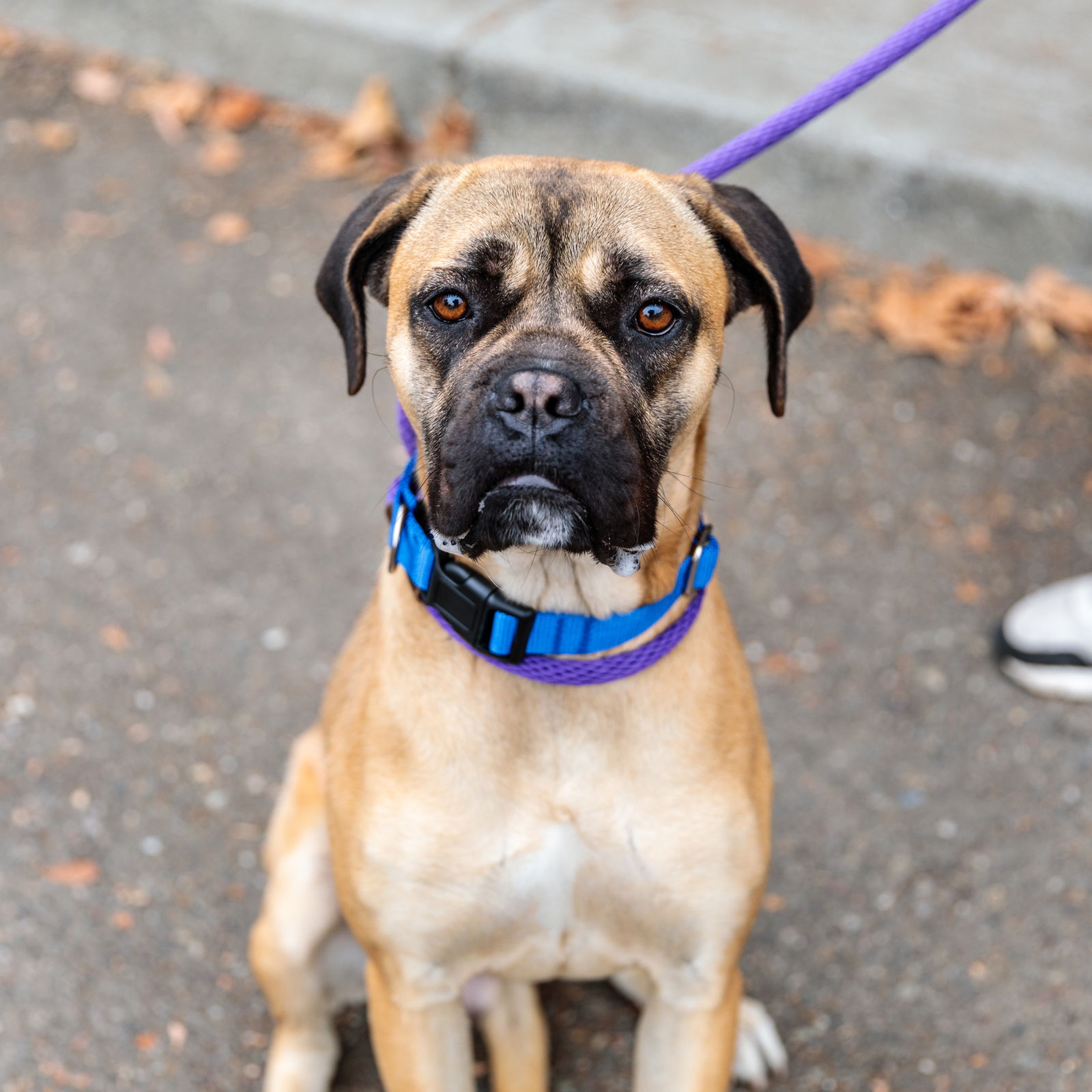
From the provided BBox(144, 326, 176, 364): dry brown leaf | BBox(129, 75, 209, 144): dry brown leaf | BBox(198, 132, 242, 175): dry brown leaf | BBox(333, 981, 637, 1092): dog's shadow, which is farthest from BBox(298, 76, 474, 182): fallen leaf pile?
BBox(333, 981, 637, 1092): dog's shadow

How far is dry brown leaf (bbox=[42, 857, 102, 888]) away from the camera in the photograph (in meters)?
3.33

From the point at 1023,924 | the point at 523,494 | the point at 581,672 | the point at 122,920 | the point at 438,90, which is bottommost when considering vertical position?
the point at 122,920

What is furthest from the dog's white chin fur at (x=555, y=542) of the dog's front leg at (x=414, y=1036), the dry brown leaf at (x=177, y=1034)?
the dry brown leaf at (x=177, y=1034)

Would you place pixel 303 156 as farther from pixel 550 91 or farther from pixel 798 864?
pixel 798 864

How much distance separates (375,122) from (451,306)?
354 centimetres

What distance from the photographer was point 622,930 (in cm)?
237

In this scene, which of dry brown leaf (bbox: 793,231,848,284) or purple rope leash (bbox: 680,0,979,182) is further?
dry brown leaf (bbox: 793,231,848,284)

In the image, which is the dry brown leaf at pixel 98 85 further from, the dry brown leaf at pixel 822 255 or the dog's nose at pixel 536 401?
the dog's nose at pixel 536 401

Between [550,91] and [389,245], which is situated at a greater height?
[389,245]

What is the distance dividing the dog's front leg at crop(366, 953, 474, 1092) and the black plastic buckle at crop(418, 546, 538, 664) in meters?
0.66

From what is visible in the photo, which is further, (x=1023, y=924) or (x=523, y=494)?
(x=1023, y=924)

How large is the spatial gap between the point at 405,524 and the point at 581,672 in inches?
16.2

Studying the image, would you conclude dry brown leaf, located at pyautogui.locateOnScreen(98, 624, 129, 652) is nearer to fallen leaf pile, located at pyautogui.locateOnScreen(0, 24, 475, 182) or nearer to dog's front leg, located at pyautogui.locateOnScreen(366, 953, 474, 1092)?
dog's front leg, located at pyautogui.locateOnScreen(366, 953, 474, 1092)

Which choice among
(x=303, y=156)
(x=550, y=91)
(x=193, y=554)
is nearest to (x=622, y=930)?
(x=193, y=554)
